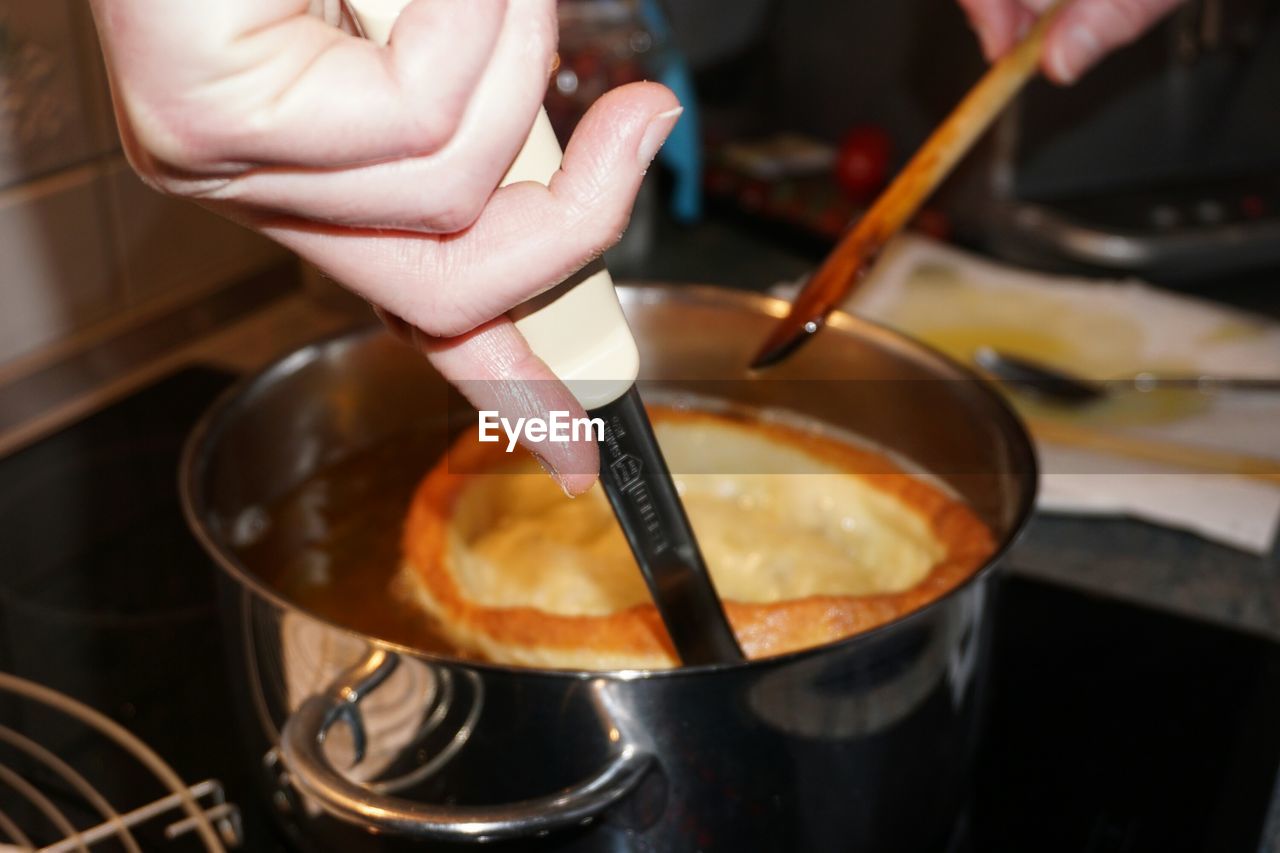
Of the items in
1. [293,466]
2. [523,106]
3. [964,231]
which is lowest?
[964,231]

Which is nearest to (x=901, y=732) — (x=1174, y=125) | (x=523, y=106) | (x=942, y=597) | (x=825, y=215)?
(x=942, y=597)

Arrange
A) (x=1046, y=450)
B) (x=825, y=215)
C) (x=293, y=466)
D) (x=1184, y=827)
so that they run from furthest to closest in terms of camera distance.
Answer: (x=825, y=215) < (x=1046, y=450) < (x=293, y=466) < (x=1184, y=827)

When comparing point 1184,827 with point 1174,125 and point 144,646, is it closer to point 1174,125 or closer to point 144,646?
point 144,646

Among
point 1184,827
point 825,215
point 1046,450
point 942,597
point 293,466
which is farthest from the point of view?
point 825,215

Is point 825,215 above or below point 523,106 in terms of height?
below

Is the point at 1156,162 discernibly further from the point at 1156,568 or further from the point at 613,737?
the point at 613,737

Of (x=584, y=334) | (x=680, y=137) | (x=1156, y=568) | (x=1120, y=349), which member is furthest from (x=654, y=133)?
(x=680, y=137)

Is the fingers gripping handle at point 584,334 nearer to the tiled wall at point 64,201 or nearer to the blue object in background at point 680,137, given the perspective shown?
the tiled wall at point 64,201
